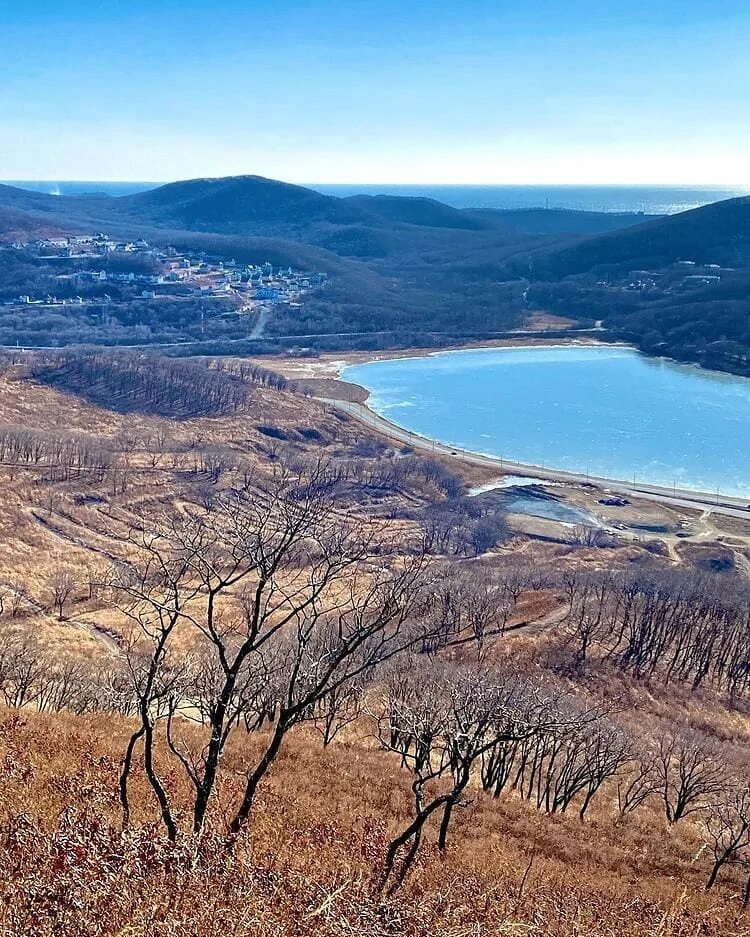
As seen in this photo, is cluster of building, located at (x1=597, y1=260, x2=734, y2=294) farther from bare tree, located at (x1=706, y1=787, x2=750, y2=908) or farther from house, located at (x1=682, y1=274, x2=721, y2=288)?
bare tree, located at (x1=706, y1=787, x2=750, y2=908)

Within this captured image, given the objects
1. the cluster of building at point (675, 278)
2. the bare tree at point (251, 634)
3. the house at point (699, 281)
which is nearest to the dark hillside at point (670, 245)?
the cluster of building at point (675, 278)

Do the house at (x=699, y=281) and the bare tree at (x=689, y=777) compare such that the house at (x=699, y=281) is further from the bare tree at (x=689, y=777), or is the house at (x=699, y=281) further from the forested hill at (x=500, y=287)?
the bare tree at (x=689, y=777)

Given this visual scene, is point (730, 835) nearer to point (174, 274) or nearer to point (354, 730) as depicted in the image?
point (354, 730)

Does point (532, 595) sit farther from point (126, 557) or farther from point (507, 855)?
point (507, 855)

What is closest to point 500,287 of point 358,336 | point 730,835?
point 358,336

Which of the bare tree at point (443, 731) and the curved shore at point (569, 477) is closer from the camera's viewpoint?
the bare tree at point (443, 731)

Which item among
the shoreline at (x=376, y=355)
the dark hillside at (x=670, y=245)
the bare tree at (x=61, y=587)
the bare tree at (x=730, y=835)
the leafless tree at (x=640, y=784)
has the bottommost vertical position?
the bare tree at (x=61, y=587)
